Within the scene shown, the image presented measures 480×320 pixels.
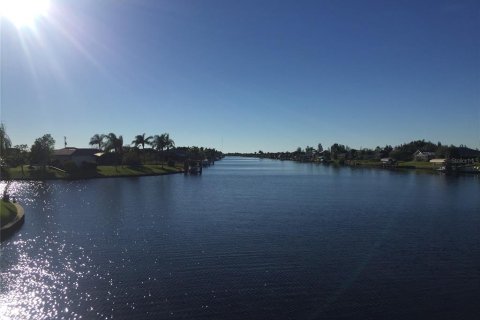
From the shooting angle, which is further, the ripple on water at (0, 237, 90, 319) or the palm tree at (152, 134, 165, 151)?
the palm tree at (152, 134, 165, 151)

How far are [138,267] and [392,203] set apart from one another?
40.4 m

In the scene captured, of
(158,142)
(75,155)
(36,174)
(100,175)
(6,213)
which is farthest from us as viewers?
(158,142)

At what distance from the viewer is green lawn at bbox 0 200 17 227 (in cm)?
3488

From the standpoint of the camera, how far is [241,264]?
968 inches

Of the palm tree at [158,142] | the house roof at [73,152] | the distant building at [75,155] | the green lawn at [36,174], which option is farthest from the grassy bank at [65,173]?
the palm tree at [158,142]

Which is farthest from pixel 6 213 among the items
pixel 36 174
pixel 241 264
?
pixel 36 174

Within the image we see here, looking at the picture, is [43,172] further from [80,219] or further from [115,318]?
[115,318]

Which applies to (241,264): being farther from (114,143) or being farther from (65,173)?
(114,143)

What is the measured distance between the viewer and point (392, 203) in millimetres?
55188

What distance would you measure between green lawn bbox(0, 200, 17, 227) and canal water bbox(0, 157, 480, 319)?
180 centimetres

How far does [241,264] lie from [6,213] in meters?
23.5

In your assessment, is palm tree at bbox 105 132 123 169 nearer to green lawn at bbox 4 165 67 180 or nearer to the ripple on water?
green lawn at bbox 4 165 67 180

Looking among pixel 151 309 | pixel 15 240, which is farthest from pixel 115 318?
pixel 15 240

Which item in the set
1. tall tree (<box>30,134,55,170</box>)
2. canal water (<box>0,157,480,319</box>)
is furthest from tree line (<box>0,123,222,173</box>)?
canal water (<box>0,157,480,319</box>)
